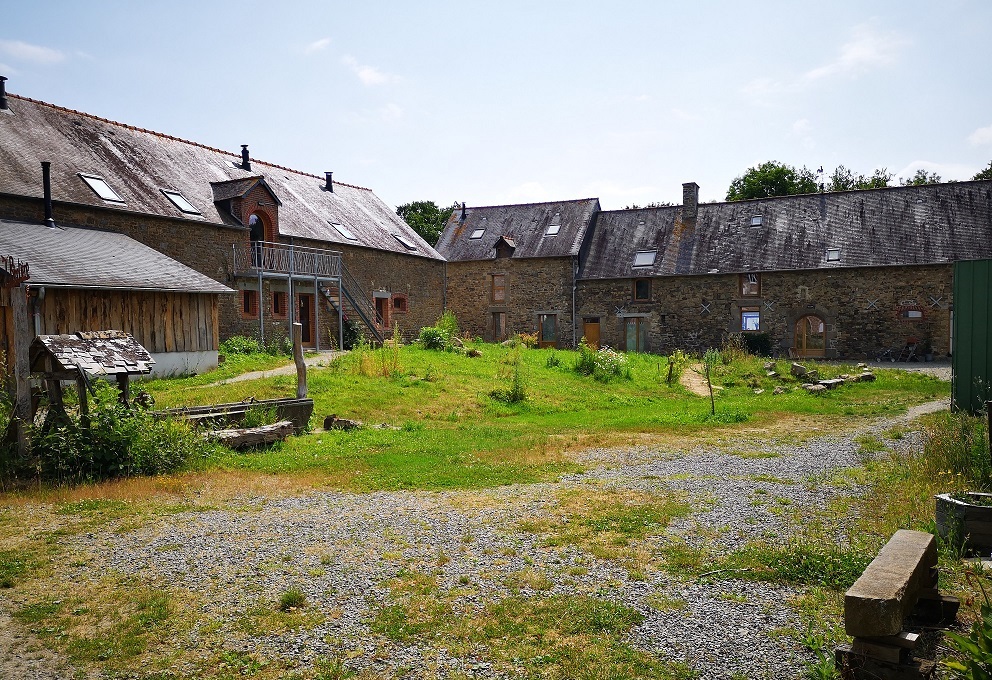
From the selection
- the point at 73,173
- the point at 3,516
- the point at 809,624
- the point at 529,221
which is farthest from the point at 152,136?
the point at 809,624

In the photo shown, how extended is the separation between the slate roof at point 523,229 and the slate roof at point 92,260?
1690cm

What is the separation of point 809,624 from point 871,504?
294cm

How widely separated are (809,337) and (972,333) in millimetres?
18689

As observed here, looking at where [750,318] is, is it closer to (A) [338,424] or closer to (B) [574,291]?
(B) [574,291]

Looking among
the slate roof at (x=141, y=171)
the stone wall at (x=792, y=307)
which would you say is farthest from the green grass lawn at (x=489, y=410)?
the stone wall at (x=792, y=307)

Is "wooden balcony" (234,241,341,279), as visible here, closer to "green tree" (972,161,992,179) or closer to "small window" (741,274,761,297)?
"small window" (741,274,761,297)

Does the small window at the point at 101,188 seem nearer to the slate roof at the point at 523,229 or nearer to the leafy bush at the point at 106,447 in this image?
the leafy bush at the point at 106,447

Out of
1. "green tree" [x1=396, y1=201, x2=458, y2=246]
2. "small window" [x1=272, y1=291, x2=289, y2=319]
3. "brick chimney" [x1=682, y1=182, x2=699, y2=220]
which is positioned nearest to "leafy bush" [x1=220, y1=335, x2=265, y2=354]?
"small window" [x1=272, y1=291, x2=289, y2=319]

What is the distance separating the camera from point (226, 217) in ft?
72.7

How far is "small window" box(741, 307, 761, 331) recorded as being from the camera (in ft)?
94.4

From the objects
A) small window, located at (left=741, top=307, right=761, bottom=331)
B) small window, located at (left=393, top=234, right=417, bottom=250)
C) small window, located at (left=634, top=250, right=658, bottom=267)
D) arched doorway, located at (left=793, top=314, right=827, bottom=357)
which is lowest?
arched doorway, located at (left=793, top=314, right=827, bottom=357)

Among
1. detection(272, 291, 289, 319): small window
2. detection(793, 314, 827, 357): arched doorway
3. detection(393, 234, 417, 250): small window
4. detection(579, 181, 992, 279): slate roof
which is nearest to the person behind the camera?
detection(272, 291, 289, 319): small window

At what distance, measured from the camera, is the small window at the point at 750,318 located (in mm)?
28781

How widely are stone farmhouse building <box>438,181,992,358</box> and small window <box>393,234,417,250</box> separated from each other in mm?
3685
